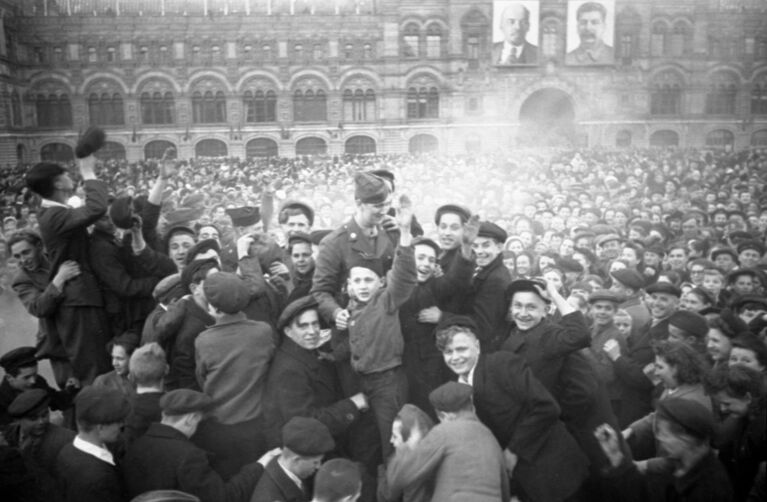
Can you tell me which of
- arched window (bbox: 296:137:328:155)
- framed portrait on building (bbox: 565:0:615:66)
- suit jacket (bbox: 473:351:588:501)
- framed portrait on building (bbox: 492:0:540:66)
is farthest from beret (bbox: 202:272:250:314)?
framed portrait on building (bbox: 565:0:615:66)

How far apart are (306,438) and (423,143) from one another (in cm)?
3442

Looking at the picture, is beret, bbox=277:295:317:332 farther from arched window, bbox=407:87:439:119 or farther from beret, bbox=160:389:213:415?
arched window, bbox=407:87:439:119

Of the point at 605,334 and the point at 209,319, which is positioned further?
the point at 605,334

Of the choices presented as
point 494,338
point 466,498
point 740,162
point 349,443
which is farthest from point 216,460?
point 740,162

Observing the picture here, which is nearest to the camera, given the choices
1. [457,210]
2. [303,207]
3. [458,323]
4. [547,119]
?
[458,323]

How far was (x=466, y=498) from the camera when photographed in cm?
297

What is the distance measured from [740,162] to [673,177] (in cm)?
466

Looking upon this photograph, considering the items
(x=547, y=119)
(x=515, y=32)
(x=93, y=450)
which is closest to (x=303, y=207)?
(x=93, y=450)

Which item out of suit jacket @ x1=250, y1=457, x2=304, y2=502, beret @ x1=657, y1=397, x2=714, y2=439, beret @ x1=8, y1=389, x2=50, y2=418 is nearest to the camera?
beret @ x1=657, y1=397, x2=714, y2=439

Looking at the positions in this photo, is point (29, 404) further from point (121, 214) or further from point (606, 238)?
point (606, 238)

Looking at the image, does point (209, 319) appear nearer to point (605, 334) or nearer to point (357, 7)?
point (605, 334)

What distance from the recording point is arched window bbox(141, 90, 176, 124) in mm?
35375

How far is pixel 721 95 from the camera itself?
3506 cm

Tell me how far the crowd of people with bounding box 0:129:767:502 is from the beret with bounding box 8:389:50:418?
0.01m
